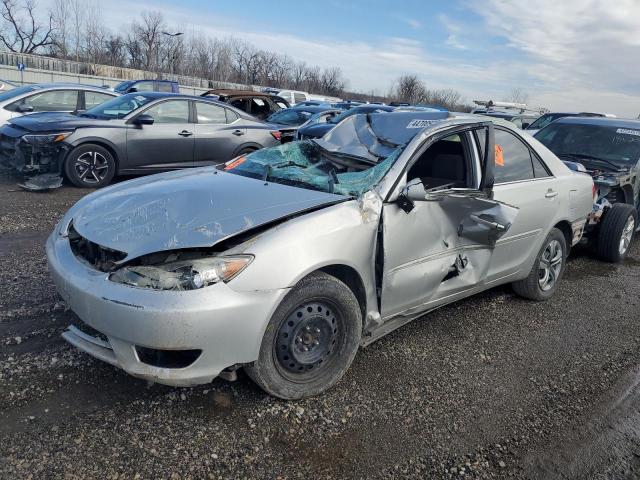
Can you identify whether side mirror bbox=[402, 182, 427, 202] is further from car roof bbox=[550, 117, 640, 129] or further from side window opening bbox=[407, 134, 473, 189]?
car roof bbox=[550, 117, 640, 129]

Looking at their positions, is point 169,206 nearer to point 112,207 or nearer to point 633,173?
point 112,207

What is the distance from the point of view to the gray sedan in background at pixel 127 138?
301 inches

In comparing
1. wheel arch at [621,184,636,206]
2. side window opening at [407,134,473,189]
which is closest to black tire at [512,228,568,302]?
side window opening at [407,134,473,189]

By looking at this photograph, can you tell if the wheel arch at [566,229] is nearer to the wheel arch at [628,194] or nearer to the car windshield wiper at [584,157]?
the wheel arch at [628,194]

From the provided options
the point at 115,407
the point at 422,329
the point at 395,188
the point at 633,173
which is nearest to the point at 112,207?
the point at 115,407

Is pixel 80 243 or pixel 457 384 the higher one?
pixel 80 243

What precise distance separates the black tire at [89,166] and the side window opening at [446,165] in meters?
5.82

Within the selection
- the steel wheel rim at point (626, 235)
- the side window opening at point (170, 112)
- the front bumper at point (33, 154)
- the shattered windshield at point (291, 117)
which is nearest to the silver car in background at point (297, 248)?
the steel wheel rim at point (626, 235)

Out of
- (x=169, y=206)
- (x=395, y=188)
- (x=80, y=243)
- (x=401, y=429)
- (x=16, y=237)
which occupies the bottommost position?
(x=16, y=237)

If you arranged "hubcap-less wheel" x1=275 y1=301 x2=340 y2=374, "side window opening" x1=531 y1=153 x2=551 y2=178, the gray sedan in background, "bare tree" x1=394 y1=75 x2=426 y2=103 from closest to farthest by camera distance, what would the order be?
"hubcap-less wheel" x1=275 y1=301 x2=340 y2=374 < "side window opening" x1=531 y1=153 x2=551 y2=178 < the gray sedan in background < "bare tree" x1=394 y1=75 x2=426 y2=103

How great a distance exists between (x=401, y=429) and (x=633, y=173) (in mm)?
5570

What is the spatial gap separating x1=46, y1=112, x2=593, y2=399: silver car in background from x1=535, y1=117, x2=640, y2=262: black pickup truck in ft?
7.03

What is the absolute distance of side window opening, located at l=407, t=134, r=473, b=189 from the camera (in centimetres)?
392

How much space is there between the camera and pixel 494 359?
12.3ft
